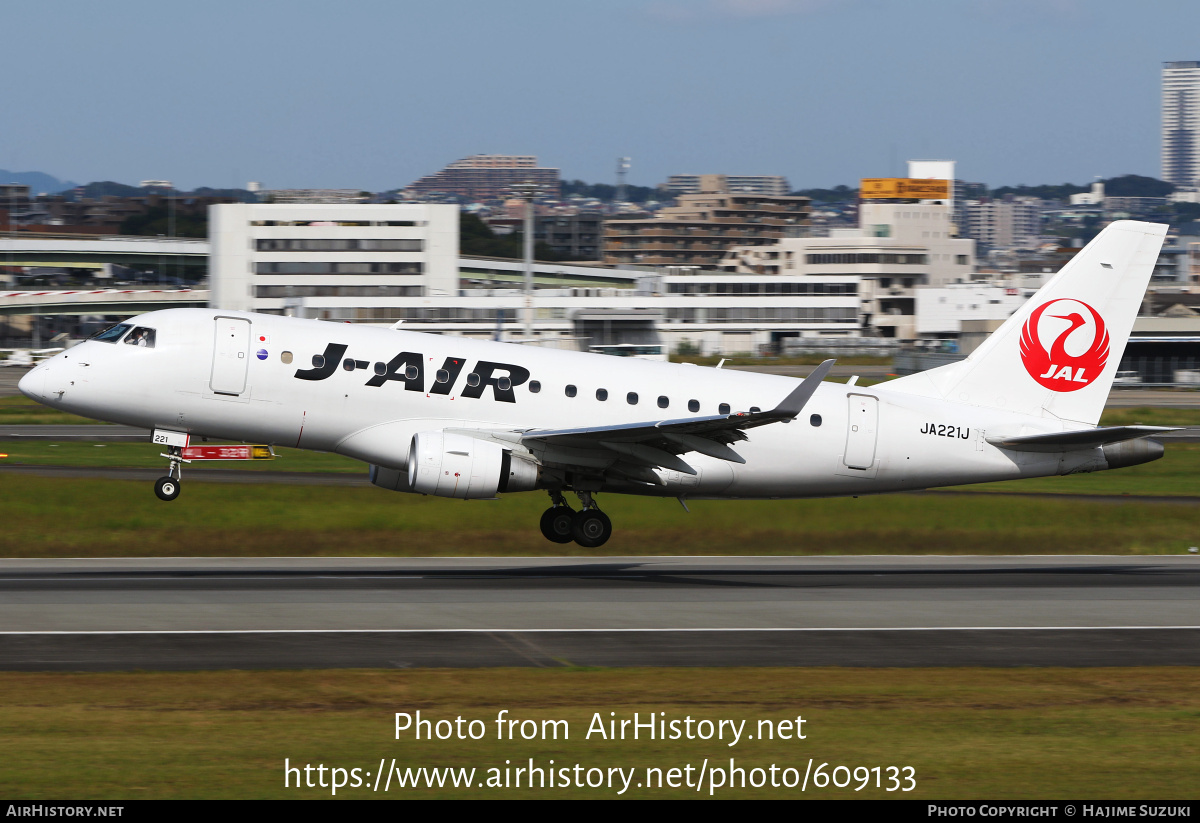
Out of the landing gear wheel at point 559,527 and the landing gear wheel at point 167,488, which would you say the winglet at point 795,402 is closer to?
the landing gear wheel at point 559,527

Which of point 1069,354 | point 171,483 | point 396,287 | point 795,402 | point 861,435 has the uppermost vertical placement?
point 396,287

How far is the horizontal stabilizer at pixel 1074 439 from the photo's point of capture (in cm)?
3155

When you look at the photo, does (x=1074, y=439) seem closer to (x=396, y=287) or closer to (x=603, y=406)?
(x=603, y=406)

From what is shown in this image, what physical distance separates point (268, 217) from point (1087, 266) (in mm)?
141585

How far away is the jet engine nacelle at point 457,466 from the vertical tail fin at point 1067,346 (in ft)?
36.3

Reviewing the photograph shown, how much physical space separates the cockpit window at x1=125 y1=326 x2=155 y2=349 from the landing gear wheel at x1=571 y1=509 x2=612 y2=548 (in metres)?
10.5

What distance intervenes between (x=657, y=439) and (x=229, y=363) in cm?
967

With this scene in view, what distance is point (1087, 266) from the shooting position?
35062 millimetres

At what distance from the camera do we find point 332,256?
6476 inches

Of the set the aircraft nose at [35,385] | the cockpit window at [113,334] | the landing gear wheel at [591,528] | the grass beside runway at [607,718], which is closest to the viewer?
the grass beside runway at [607,718]

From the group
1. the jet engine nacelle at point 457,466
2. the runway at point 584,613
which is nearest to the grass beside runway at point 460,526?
the runway at point 584,613

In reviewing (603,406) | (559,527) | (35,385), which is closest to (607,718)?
(603,406)

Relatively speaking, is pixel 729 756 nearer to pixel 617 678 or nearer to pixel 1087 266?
pixel 617 678

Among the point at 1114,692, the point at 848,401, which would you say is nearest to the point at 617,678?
the point at 1114,692
